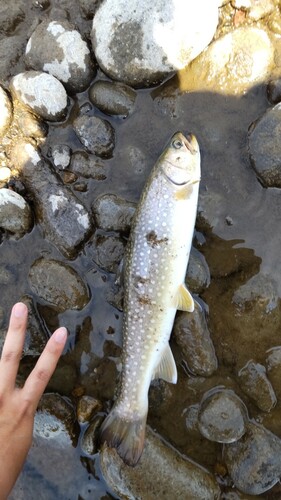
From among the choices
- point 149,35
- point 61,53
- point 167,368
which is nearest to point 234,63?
point 149,35

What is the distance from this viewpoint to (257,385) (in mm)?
2867

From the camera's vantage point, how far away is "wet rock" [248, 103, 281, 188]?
2.75 metres

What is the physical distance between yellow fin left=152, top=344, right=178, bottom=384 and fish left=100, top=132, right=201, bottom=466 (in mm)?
44

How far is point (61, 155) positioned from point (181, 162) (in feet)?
2.84

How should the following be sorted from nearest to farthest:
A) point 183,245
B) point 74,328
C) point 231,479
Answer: point 183,245, point 231,479, point 74,328

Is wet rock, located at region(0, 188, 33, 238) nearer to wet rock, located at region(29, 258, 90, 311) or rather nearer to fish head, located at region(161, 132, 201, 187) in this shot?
wet rock, located at region(29, 258, 90, 311)

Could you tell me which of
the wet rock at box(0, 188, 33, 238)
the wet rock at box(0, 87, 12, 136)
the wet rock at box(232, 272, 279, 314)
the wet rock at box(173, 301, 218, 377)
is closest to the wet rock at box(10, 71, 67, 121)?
the wet rock at box(0, 87, 12, 136)

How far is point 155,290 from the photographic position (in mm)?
2674

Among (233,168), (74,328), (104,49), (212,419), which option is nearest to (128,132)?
(104,49)

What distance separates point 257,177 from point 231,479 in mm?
1931

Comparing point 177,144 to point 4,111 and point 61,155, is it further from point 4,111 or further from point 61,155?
point 4,111

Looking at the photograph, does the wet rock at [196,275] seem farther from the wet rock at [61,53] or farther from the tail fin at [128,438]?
the wet rock at [61,53]

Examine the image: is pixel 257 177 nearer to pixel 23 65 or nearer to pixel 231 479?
pixel 23 65

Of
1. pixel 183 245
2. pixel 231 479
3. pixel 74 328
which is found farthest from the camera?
pixel 74 328
